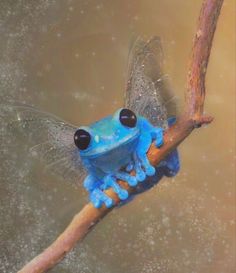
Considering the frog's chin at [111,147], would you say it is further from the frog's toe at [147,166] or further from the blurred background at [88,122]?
the blurred background at [88,122]

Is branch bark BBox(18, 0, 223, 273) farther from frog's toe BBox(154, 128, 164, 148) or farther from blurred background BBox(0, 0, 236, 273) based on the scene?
blurred background BBox(0, 0, 236, 273)

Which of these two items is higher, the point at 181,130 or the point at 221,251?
the point at 181,130

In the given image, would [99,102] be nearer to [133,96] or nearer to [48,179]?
[48,179]

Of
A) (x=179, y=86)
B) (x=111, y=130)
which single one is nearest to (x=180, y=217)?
(x=179, y=86)

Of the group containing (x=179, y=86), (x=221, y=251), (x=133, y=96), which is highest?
(x=133, y=96)

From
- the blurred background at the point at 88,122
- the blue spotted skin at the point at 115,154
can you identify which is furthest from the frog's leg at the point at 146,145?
the blurred background at the point at 88,122
